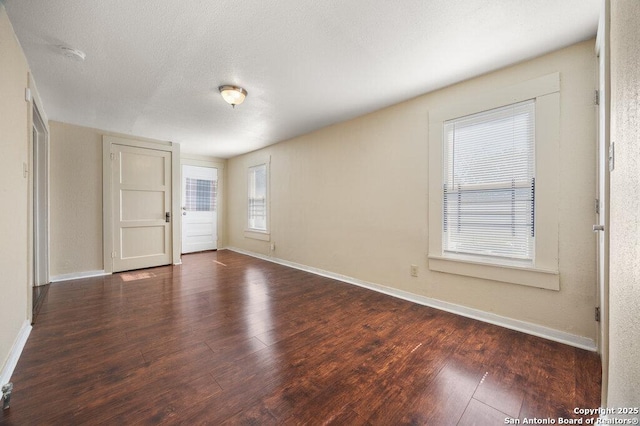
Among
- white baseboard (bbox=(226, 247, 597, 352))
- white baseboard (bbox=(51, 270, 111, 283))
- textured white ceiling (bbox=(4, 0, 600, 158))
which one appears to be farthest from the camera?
white baseboard (bbox=(51, 270, 111, 283))

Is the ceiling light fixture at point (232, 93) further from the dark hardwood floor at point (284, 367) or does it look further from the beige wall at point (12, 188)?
the dark hardwood floor at point (284, 367)

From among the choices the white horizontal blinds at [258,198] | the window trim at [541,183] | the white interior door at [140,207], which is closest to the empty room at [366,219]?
the window trim at [541,183]

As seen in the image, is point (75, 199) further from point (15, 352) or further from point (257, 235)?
point (257, 235)

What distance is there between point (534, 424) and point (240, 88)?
11.5ft

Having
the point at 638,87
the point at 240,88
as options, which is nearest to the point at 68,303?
the point at 240,88

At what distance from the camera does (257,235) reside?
5.73 metres

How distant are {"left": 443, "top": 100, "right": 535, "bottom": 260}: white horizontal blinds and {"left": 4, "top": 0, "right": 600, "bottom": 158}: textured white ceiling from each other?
1.71ft

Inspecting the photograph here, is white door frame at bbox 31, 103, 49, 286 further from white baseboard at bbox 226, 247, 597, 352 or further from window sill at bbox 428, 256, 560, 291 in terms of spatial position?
window sill at bbox 428, 256, 560, 291

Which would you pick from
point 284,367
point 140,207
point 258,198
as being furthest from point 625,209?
point 140,207

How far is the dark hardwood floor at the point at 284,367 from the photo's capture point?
1.38 m

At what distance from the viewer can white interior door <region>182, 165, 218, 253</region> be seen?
620 centimetres

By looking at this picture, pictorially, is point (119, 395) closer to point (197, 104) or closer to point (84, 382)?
point (84, 382)

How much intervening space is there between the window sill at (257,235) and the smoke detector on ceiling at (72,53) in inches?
149

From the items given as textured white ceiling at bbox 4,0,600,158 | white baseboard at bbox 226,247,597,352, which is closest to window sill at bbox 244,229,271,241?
white baseboard at bbox 226,247,597,352
